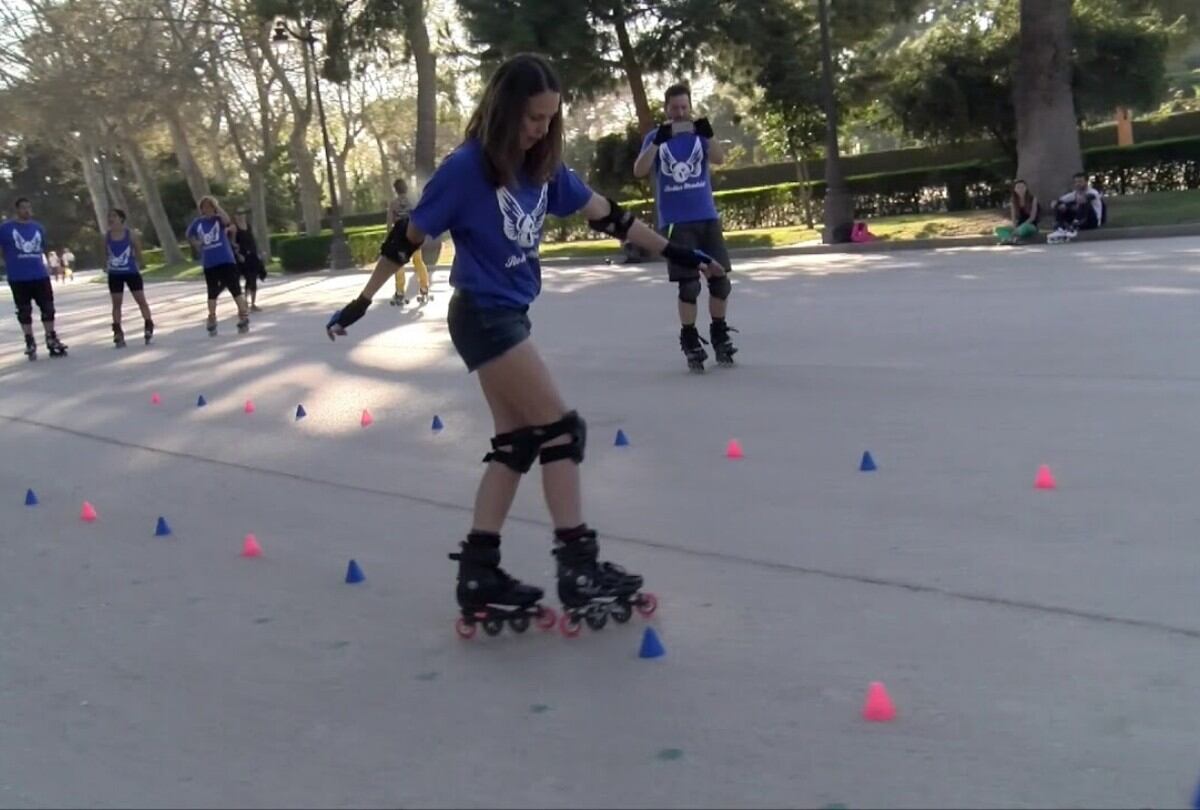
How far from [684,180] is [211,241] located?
9081 mm

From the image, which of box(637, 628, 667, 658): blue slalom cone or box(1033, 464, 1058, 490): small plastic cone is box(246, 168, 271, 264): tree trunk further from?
box(637, 628, 667, 658): blue slalom cone

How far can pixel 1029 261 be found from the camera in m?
17.3

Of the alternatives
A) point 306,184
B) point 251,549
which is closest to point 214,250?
point 251,549

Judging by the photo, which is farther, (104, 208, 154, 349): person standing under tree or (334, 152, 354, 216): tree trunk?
(334, 152, 354, 216): tree trunk

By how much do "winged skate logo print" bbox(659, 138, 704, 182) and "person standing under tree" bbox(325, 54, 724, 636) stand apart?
4805 mm

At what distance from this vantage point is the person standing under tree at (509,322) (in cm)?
430

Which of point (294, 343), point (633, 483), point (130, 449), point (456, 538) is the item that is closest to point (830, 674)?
point (456, 538)

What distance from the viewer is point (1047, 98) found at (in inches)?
888

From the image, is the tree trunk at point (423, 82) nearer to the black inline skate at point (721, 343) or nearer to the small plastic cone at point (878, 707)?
the black inline skate at point (721, 343)

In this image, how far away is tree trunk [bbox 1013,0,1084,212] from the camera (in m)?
22.2

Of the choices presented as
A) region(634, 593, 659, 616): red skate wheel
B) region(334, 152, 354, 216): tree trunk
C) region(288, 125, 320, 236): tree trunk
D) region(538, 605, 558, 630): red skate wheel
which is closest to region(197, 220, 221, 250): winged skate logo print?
region(538, 605, 558, 630): red skate wheel

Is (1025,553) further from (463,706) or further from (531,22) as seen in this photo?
(531,22)

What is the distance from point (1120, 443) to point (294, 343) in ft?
34.0

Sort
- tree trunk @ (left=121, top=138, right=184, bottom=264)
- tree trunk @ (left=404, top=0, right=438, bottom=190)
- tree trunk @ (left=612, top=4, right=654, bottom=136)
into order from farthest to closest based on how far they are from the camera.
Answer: tree trunk @ (left=121, top=138, right=184, bottom=264), tree trunk @ (left=404, top=0, right=438, bottom=190), tree trunk @ (left=612, top=4, right=654, bottom=136)
